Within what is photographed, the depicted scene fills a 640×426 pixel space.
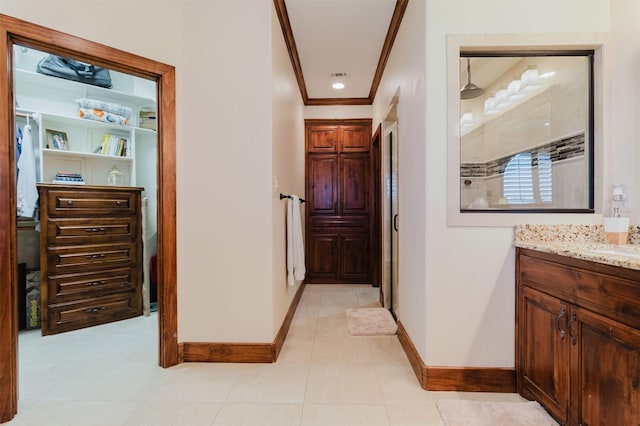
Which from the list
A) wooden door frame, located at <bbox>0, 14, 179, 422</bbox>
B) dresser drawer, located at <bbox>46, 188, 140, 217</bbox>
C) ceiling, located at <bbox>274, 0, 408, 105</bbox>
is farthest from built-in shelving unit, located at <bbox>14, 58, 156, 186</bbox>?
ceiling, located at <bbox>274, 0, 408, 105</bbox>

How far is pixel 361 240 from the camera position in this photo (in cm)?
444

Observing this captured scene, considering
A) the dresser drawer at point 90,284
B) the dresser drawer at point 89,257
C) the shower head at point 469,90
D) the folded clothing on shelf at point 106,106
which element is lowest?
the dresser drawer at point 90,284

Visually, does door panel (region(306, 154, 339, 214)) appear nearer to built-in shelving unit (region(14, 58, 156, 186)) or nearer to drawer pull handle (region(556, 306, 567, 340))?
Result: built-in shelving unit (region(14, 58, 156, 186))

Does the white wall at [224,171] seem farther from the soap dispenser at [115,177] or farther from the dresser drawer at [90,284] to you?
the soap dispenser at [115,177]

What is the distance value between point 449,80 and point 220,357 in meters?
2.37

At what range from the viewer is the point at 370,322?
2914mm

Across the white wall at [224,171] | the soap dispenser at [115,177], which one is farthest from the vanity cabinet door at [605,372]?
the soap dispenser at [115,177]

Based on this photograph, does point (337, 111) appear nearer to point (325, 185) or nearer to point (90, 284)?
point (325, 185)

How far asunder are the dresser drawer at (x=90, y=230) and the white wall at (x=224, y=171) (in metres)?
1.27

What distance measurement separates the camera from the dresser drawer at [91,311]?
8.66 ft

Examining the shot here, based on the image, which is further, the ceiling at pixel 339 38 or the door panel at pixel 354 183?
the door panel at pixel 354 183

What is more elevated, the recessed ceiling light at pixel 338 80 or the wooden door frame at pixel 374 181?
the recessed ceiling light at pixel 338 80

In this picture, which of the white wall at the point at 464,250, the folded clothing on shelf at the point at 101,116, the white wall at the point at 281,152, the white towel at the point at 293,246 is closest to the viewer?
the white wall at the point at 464,250

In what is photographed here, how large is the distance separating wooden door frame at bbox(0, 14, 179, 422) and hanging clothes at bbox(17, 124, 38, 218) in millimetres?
1144
